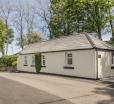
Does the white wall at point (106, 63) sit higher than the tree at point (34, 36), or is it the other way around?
the tree at point (34, 36)

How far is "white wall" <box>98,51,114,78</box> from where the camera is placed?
22188 mm

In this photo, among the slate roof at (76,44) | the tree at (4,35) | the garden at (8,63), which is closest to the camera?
the slate roof at (76,44)

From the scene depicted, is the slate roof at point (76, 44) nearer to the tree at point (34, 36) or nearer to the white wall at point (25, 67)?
the white wall at point (25, 67)

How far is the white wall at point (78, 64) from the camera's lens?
70.5ft

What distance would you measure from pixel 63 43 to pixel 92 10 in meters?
15.8

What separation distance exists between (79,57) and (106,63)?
2.70 m

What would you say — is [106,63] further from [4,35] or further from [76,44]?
[4,35]

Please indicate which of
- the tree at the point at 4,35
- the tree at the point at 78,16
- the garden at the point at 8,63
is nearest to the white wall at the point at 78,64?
the tree at the point at 78,16

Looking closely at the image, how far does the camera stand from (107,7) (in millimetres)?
38719

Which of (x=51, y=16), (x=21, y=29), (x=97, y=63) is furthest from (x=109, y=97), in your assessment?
(x=21, y=29)

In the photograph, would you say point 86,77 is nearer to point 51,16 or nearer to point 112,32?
point 112,32

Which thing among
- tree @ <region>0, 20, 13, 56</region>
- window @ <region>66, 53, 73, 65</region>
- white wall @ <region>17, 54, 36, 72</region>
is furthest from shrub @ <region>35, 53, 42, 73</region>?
tree @ <region>0, 20, 13, 56</region>

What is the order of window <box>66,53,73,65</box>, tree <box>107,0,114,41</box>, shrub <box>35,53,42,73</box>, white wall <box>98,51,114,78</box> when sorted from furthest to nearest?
tree <box>107,0,114,41</box>
shrub <box>35,53,42,73</box>
window <box>66,53,73,65</box>
white wall <box>98,51,114,78</box>

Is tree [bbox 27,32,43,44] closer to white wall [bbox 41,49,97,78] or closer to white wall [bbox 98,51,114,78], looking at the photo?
white wall [bbox 41,49,97,78]
